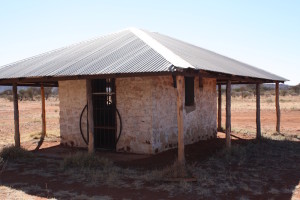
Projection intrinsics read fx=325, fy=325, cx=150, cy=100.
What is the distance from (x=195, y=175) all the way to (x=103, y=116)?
446 centimetres

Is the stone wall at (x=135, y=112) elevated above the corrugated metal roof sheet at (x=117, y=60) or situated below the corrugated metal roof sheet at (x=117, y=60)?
A: below

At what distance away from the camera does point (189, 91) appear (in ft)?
38.4

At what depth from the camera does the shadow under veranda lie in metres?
6.45

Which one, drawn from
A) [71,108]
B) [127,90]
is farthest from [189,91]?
[71,108]

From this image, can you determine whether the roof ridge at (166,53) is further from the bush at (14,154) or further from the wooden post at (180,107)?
the bush at (14,154)

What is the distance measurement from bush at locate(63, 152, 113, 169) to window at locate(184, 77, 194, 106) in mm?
4278

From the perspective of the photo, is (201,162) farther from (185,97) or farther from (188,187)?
(185,97)

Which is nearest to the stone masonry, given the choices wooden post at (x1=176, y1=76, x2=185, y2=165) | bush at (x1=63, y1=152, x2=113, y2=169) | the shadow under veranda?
the shadow under veranda

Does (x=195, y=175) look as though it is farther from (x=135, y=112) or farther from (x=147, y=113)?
(x=135, y=112)

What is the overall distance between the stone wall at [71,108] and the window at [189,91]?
3.60 meters

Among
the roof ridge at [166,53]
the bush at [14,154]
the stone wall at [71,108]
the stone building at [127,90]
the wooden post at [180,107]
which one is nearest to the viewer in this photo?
the roof ridge at [166,53]

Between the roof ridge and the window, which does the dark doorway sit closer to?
the roof ridge

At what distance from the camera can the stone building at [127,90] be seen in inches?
325

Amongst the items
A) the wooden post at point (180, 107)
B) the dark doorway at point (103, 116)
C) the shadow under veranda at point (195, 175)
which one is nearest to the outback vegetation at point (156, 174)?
the shadow under veranda at point (195, 175)
